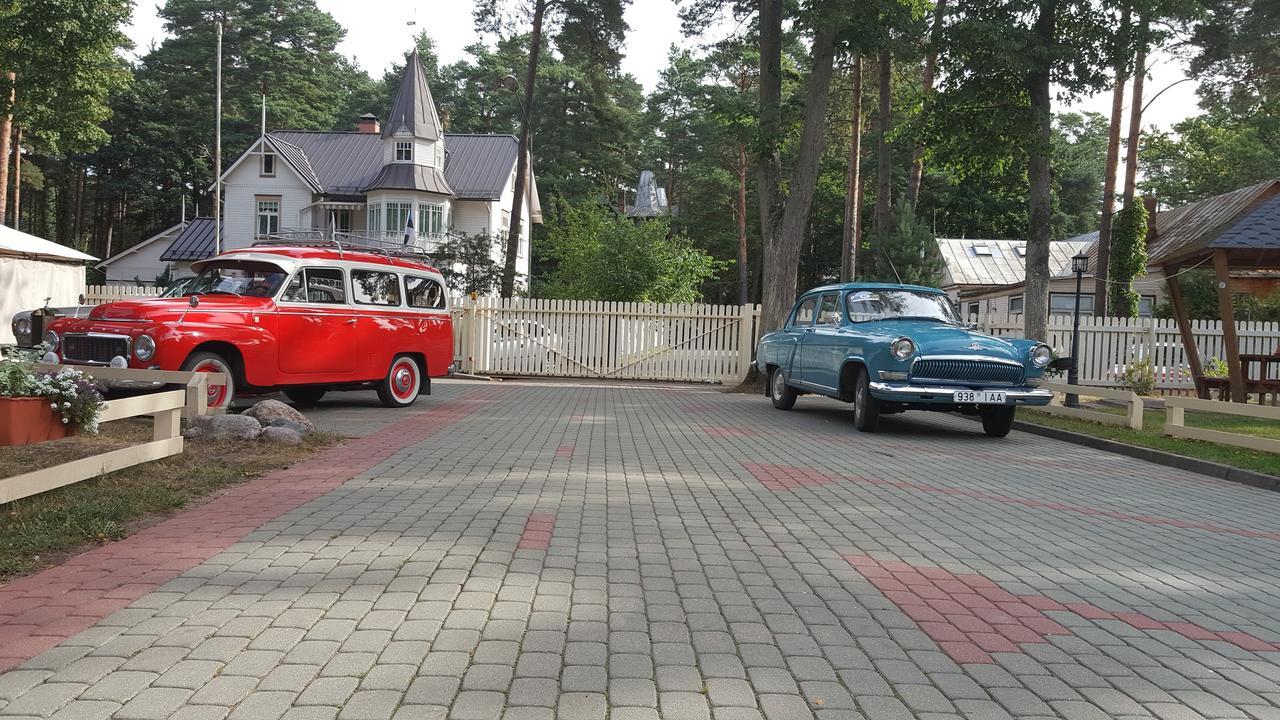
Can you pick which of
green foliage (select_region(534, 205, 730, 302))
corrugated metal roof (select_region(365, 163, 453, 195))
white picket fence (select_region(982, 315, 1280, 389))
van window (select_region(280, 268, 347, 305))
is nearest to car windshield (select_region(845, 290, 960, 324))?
van window (select_region(280, 268, 347, 305))

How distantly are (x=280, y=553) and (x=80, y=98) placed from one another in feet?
83.8

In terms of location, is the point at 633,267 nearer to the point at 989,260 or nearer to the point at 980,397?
the point at 980,397

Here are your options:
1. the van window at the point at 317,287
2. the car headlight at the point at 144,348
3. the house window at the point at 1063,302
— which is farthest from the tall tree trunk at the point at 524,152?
the house window at the point at 1063,302

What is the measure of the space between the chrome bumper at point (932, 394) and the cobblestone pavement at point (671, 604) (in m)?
2.95

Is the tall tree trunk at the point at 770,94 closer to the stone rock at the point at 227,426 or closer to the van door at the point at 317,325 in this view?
the van door at the point at 317,325

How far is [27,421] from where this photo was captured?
21.6 ft

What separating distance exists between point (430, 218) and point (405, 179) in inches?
89.1

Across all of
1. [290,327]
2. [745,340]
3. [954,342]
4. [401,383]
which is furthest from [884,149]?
[290,327]

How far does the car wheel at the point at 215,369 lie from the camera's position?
424 inches

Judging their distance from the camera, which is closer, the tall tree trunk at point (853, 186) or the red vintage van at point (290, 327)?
the red vintage van at point (290, 327)

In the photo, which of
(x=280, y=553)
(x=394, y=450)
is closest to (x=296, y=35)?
(x=394, y=450)

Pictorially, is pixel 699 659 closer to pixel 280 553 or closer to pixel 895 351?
pixel 280 553

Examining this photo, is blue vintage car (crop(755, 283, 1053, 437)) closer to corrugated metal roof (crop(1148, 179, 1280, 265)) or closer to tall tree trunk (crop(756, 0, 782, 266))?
tall tree trunk (crop(756, 0, 782, 266))

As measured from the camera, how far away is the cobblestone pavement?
3.19m
